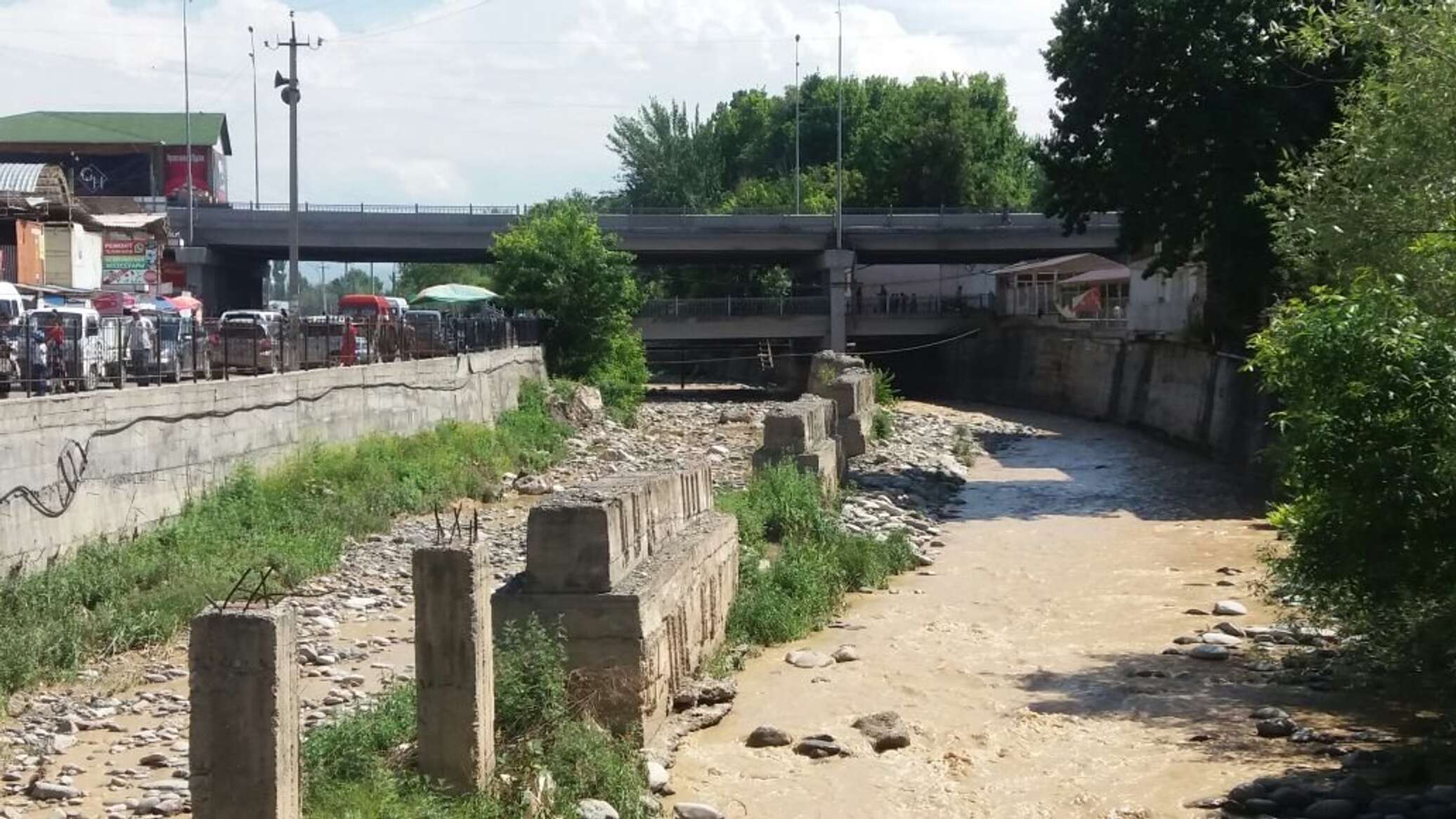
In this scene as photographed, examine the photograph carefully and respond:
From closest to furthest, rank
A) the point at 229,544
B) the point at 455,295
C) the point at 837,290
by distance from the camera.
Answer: the point at 229,544, the point at 455,295, the point at 837,290

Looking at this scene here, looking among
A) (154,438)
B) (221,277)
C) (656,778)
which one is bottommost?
(656,778)

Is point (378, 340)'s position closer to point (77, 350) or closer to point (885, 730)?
point (77, 350)

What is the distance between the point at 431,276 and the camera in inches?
4953

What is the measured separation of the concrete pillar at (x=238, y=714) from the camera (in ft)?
28.3

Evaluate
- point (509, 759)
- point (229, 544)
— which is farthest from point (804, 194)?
point (509, 759)

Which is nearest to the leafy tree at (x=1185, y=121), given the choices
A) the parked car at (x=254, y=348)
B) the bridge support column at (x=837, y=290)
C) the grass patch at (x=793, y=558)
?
the grass patch at (x=793, y=558)

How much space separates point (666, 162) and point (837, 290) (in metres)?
39.4

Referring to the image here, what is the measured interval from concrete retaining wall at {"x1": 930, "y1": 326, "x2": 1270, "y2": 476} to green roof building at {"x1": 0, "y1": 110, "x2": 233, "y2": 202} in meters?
43.9

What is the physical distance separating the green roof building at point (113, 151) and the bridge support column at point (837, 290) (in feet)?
128

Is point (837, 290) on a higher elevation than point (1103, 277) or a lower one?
lower

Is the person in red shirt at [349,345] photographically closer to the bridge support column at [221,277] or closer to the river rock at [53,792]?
the river rock at [53,792]

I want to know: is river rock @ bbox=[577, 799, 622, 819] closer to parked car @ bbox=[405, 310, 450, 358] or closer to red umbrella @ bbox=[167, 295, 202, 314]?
parked car @ bbox=[405, 310, 450, 358]

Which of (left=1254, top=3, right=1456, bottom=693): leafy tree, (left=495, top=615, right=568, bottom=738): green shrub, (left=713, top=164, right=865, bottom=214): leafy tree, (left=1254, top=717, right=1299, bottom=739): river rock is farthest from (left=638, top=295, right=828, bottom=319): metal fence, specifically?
(left=495, top=615, right=568, bottom=738): green shrub

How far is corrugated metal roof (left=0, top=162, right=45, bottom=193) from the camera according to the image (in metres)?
43.8
